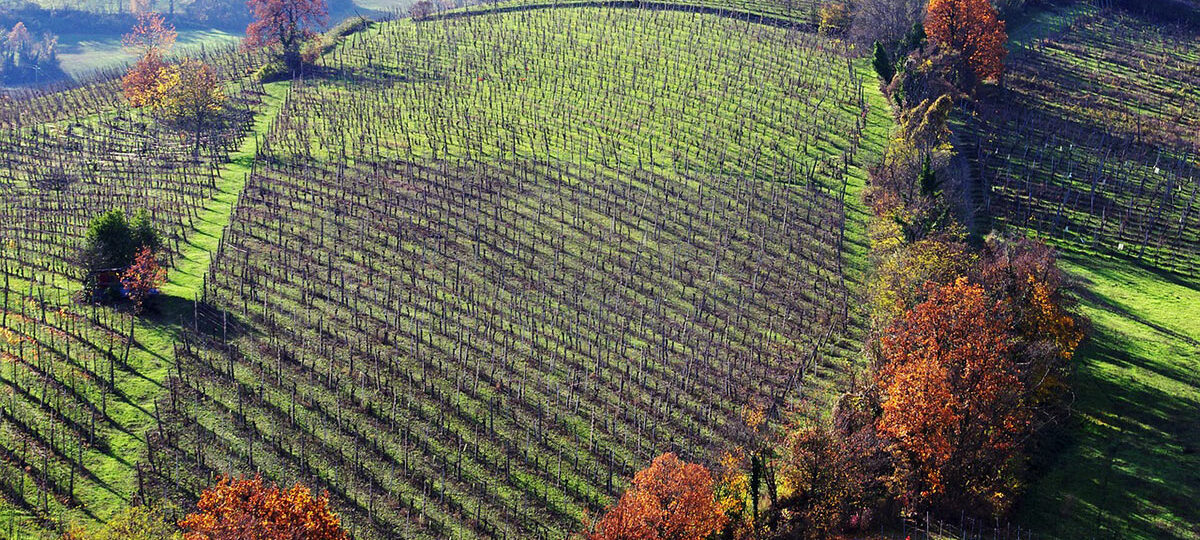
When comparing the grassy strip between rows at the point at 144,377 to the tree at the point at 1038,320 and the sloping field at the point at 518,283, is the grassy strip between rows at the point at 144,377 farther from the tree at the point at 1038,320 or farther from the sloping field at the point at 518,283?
the tree at the point at 1038,320

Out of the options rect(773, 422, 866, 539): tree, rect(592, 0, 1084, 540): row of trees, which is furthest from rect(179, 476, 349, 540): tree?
rect(773, 422, 866, 539): tree

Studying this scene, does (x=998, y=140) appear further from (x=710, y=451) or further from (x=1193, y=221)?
(x=710, y=451)

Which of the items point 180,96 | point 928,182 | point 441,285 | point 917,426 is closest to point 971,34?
point 928,182

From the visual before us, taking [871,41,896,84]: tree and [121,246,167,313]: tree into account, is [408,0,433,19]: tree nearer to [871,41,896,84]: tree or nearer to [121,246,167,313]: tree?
[871,41,896,84]: tree

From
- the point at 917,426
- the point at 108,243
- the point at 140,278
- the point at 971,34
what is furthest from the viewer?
the point at 971,34

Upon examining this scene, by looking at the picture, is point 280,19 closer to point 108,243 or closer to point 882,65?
point 108,243

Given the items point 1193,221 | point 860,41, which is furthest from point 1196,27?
point 1193,221
